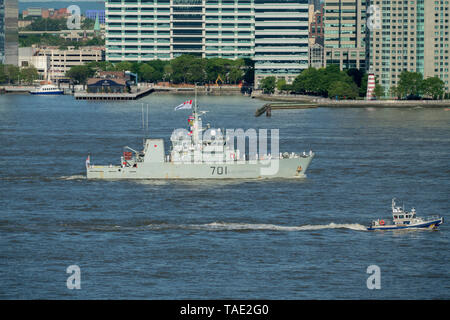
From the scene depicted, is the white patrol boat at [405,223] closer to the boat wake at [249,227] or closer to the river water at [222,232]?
the river water at [222,232]

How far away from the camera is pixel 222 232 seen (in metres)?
52.0

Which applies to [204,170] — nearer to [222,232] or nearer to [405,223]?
[222,232]

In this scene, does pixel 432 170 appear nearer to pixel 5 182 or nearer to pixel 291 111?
pixel 5 182

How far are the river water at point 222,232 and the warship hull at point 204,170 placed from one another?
93 centimetres

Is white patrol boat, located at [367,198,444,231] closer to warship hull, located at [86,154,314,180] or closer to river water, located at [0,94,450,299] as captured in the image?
river water, located at [0,94,450,299]

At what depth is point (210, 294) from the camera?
132ft

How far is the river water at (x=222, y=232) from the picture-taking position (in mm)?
41594

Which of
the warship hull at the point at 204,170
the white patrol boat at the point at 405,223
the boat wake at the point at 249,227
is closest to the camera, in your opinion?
the white patrol boat at the point at 405,223

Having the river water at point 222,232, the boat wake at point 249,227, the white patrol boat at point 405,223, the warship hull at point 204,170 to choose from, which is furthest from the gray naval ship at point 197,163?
the white patrol boat at point 405,223

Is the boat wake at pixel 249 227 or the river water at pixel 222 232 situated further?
the boat wake at pixel 249 227

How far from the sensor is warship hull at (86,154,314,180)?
70.7 m

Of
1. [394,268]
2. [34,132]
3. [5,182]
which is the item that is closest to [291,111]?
[34,132]

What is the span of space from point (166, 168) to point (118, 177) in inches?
148

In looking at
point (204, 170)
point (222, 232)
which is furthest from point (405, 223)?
point (204, 170)
